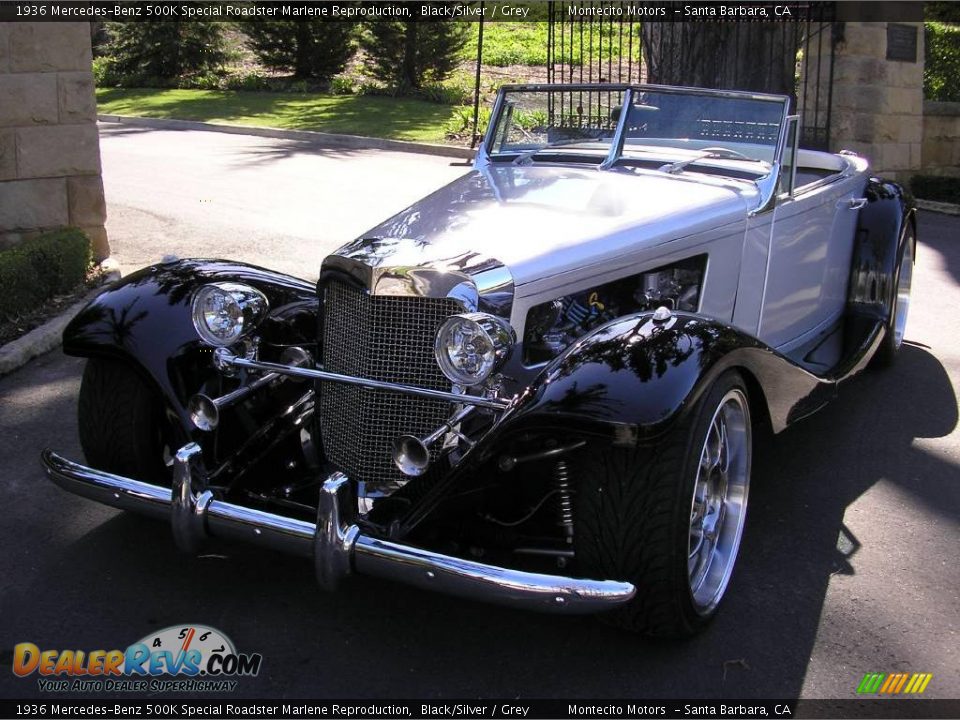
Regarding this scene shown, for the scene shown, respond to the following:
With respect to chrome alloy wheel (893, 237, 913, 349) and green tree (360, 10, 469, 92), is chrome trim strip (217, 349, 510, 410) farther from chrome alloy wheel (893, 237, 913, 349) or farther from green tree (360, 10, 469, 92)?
green tree (360, 10, 469, 92)

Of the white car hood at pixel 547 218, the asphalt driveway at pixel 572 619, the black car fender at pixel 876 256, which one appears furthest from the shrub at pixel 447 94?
the white car hood at pixel 547 218

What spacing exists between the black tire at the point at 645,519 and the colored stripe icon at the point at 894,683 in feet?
1.80

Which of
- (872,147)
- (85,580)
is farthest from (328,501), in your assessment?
(872,147)

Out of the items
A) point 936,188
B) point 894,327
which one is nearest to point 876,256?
point 894,327

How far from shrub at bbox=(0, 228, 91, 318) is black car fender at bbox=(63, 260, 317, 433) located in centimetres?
259

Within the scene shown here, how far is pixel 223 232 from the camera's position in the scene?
9.03 meters

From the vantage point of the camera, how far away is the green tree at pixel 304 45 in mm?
21734

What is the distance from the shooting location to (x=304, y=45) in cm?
2198

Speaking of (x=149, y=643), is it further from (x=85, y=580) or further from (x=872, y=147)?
(x=872, y=147)

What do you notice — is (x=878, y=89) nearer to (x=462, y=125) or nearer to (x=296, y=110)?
(x=462, y=125)

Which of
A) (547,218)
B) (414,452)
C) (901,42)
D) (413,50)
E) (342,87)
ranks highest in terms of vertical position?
(413,50)

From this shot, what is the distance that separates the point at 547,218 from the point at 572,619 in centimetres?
147

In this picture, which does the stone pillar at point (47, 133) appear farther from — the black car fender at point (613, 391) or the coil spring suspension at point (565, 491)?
the coil spring suspension at point (565, 491)

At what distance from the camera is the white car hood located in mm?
3543
